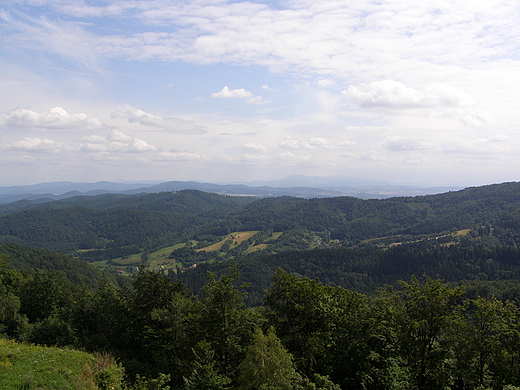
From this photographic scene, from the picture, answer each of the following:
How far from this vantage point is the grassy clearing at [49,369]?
15.7 meters

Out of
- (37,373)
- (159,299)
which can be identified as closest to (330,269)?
(159,299)

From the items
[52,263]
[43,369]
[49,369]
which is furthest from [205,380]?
[52,263]

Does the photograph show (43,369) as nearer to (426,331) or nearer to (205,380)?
(205,380)

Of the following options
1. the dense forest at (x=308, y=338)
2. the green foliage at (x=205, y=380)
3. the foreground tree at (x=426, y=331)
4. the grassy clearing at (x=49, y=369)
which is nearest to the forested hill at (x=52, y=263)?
the dense forest at (x=308, y=338)

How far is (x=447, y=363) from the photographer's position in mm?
21656

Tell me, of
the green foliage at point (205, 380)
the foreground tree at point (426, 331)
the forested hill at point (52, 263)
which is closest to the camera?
the green foliage at point (205, 380)

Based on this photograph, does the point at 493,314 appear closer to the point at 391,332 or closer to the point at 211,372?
the point at 391,332

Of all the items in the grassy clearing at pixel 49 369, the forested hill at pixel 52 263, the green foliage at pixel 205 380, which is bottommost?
the forested hill at pixel 52 263

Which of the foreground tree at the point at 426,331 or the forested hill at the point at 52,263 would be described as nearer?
the foreground tree at the point at 426,331

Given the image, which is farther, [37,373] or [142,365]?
[142,365]

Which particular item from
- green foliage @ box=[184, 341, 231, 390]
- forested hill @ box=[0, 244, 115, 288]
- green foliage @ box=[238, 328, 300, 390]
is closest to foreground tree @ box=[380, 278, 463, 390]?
green foliage @ box=[238, 328, 300, 390]

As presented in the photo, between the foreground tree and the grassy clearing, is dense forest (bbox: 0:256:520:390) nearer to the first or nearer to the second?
the foreground tree

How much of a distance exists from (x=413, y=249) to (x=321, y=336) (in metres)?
A: 169

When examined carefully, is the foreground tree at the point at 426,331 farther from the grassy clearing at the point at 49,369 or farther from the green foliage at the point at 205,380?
the grassy clearing at the point at 49,369
